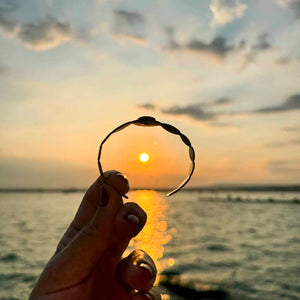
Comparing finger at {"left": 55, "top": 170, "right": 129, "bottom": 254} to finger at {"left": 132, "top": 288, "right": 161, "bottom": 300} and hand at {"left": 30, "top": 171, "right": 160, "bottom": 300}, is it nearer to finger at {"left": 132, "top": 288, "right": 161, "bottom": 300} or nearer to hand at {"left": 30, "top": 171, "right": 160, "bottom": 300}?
hand at {"left": 30, "top": 171, "right": 160, "bottom": 300}

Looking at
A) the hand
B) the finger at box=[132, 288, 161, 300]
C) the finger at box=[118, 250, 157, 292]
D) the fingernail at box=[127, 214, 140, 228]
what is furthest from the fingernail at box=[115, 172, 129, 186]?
the finger at box=[132, 288, 161, 300]

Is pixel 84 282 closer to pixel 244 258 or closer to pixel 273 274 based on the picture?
pixel 273 274

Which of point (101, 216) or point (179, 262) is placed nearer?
point (101, 216)

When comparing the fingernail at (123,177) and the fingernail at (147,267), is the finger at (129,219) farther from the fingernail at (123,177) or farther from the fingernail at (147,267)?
the fingernail at (147,267)

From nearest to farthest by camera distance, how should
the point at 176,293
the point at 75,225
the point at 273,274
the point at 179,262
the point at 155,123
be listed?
the point at 155,123
the point at 75,225
the point at 176,293
the point at 273,274
the point at 179,262

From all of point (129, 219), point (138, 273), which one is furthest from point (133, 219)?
point (138, 273)

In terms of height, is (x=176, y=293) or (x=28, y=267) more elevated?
(x=28, y=267)

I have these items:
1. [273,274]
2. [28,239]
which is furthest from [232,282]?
[28,239]
